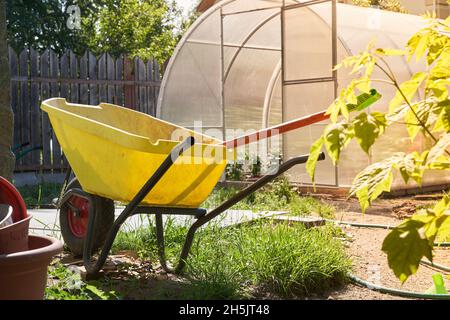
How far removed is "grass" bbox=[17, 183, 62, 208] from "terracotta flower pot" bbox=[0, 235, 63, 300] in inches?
183

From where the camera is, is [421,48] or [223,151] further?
[223,151]

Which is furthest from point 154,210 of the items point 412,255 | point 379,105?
point 379,105

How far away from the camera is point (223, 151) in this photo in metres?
3.43

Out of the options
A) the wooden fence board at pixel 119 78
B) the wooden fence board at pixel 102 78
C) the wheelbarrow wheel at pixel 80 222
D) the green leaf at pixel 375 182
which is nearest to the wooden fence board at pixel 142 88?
the wooden fence board at pixel 119 78

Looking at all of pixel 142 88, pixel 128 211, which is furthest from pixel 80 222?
pixel 142 88

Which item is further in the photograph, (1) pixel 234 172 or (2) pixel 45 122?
(2) pixel 45 122

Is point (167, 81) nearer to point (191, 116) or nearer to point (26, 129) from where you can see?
point (191, 116)

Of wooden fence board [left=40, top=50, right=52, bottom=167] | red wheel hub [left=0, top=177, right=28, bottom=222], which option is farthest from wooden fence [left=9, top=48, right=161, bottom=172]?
red wheel hub [left=0, top=177, right=28, bottom=222]

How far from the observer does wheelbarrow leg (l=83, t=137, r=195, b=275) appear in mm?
2902

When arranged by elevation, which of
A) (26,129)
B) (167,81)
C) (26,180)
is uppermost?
(167,81)

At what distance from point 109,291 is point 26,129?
681 centimetres

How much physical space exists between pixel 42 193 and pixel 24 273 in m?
6.01

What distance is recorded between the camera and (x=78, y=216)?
3.86 m

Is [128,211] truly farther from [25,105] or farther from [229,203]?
[25,105]
